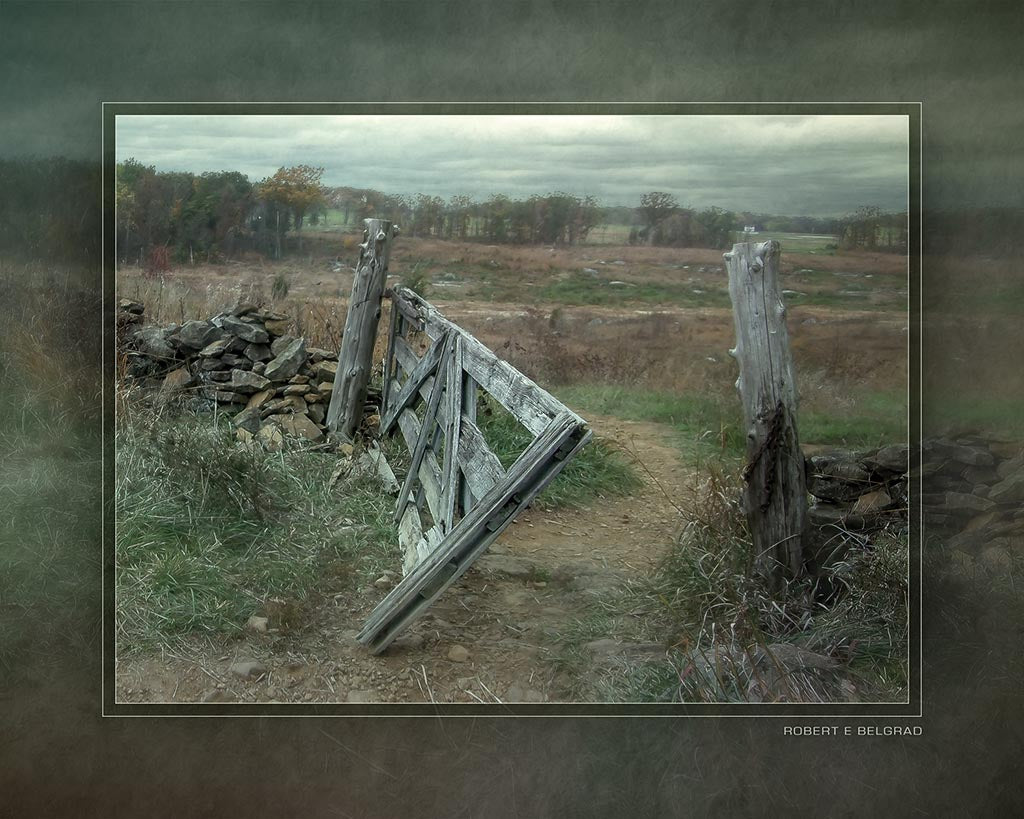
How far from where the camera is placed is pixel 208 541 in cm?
383

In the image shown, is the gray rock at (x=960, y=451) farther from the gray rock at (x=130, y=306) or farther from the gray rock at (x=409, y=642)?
the gray rock at (x=130, y=306)

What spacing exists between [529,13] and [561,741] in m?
2.83

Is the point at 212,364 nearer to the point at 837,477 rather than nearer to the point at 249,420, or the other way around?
the point at 249,420

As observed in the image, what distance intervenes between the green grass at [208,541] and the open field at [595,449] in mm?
15

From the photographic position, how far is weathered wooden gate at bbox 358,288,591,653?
345 centimetres

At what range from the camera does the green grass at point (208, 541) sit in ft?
12.4

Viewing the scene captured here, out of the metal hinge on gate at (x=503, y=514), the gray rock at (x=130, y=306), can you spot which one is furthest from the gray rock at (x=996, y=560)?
the gray rock at (x=130, y=306)

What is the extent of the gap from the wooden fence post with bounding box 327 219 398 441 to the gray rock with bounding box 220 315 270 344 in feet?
1.07

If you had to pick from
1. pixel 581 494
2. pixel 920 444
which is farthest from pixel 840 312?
pixel 581 494

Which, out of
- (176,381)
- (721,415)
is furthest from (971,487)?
(176,381)

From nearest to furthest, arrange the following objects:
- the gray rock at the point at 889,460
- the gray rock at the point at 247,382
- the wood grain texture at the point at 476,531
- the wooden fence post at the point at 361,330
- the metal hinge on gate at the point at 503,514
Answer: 1. the wood grain texture at the point at 476,531
2. the metal hinge on gate at the point at 503,514
3. the wooden fence post at the point at 361,330
4. the gray rock at the point at 889,460
5. the gray rock at the point at 247,382

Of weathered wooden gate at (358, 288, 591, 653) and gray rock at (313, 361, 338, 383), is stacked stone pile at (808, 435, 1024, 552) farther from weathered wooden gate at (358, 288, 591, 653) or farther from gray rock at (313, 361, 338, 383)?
gray rock at (313, 361, 338, 383)

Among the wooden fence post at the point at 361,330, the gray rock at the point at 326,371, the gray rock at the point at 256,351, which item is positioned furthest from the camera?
the gray rock at the point at 326,371

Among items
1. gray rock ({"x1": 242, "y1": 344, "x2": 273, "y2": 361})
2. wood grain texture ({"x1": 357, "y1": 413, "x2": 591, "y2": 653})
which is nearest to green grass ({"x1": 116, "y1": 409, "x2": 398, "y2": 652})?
wood grain texture ({"x1": 357, "y1": 413, "x2": 591, "y2": 653})
